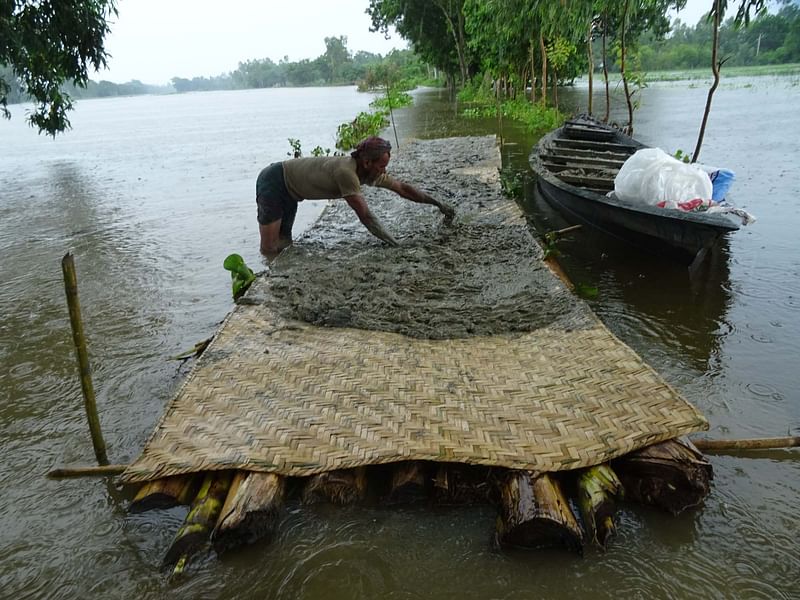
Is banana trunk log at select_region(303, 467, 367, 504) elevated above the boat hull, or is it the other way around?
the boat hull

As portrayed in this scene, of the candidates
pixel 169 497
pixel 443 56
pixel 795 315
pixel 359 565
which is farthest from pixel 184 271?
pixel 443 56

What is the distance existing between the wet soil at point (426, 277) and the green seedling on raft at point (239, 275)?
176 millimetres

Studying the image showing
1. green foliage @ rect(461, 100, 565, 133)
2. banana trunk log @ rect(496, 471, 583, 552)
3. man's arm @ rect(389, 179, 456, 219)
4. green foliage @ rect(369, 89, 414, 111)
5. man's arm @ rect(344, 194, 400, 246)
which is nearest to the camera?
banana trunk log @ rect(496, 471, 583, 552)

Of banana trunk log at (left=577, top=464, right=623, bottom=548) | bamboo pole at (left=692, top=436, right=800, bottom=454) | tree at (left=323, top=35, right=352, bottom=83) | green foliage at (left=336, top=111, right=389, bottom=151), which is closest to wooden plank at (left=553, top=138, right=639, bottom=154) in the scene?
green foliage at (left=336, top=111, right=389, bottom=151)

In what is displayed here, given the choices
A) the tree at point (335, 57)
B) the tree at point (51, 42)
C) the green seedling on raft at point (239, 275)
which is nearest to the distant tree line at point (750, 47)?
the tree at point (51, 42)

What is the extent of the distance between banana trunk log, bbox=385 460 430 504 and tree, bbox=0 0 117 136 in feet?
34.5

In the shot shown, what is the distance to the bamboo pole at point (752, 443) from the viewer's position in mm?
2391

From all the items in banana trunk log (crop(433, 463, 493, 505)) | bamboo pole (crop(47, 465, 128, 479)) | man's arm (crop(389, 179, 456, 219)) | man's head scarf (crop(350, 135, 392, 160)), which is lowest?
banana trunk log (crop(433, 463, 493, 505))

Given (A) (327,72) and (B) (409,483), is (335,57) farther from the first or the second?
(B) (409,483)

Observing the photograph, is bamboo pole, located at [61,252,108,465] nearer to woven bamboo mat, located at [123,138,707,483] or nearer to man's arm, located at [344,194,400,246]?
woven bamboo mat, located at [123,138,707,483]

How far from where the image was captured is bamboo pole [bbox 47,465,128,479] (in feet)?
8.19

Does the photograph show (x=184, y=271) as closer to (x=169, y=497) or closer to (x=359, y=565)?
(x=169, y=497)

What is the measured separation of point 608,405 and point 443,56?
29.9 m

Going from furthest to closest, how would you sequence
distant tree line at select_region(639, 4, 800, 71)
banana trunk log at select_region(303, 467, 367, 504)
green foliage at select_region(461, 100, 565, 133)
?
distant tree line at select_region(639, 4, 800, 71) → green foliage at select_region(461, 100, 565, 133) → banana trunk log at select_region(303, 467, 367, 504)
